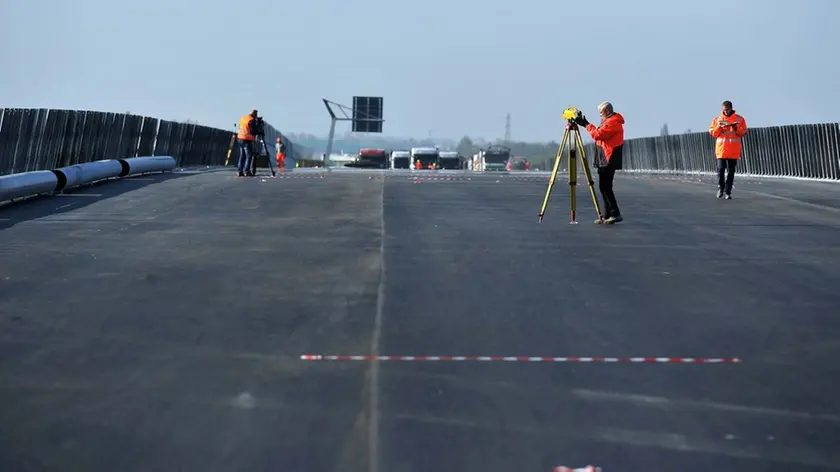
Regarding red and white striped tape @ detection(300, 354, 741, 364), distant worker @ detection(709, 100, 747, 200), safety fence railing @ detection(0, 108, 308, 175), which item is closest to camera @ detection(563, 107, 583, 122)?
distant worker @ detection(709, 100, 747, 200)

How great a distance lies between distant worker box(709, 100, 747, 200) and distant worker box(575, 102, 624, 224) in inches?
222

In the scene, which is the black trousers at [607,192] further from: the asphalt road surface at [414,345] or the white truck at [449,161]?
the white truck at [449,161]

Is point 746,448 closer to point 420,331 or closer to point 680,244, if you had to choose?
point 420,331

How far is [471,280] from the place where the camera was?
1173cm

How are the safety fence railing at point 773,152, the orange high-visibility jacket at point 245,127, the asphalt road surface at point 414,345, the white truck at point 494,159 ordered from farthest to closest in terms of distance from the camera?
the white truck at point 494,159, the safety fence railing at point 773,152, the orange high-visibility jacket at point 245,127, the asphalt road surface at point 414,345

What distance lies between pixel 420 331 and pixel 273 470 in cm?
339

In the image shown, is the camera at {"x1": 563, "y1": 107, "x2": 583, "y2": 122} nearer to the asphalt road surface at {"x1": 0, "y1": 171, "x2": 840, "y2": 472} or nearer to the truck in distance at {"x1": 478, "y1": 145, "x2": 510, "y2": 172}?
the asphalt road surface at {"x1": 0, "y1": 171, "x2": 840, "y2": 472}

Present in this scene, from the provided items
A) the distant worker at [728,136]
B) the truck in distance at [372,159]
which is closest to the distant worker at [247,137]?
the distant worker at [728,136]

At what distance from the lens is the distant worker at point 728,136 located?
74.0 ft

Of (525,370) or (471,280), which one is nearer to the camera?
(525,370)

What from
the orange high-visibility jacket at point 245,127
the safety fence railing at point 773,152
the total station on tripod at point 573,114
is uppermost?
the total station on tripod at point 573,114

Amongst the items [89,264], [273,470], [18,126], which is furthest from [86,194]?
[273,470]

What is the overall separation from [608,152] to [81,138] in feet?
59.5

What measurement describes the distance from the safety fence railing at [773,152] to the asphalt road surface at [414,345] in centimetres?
1801
